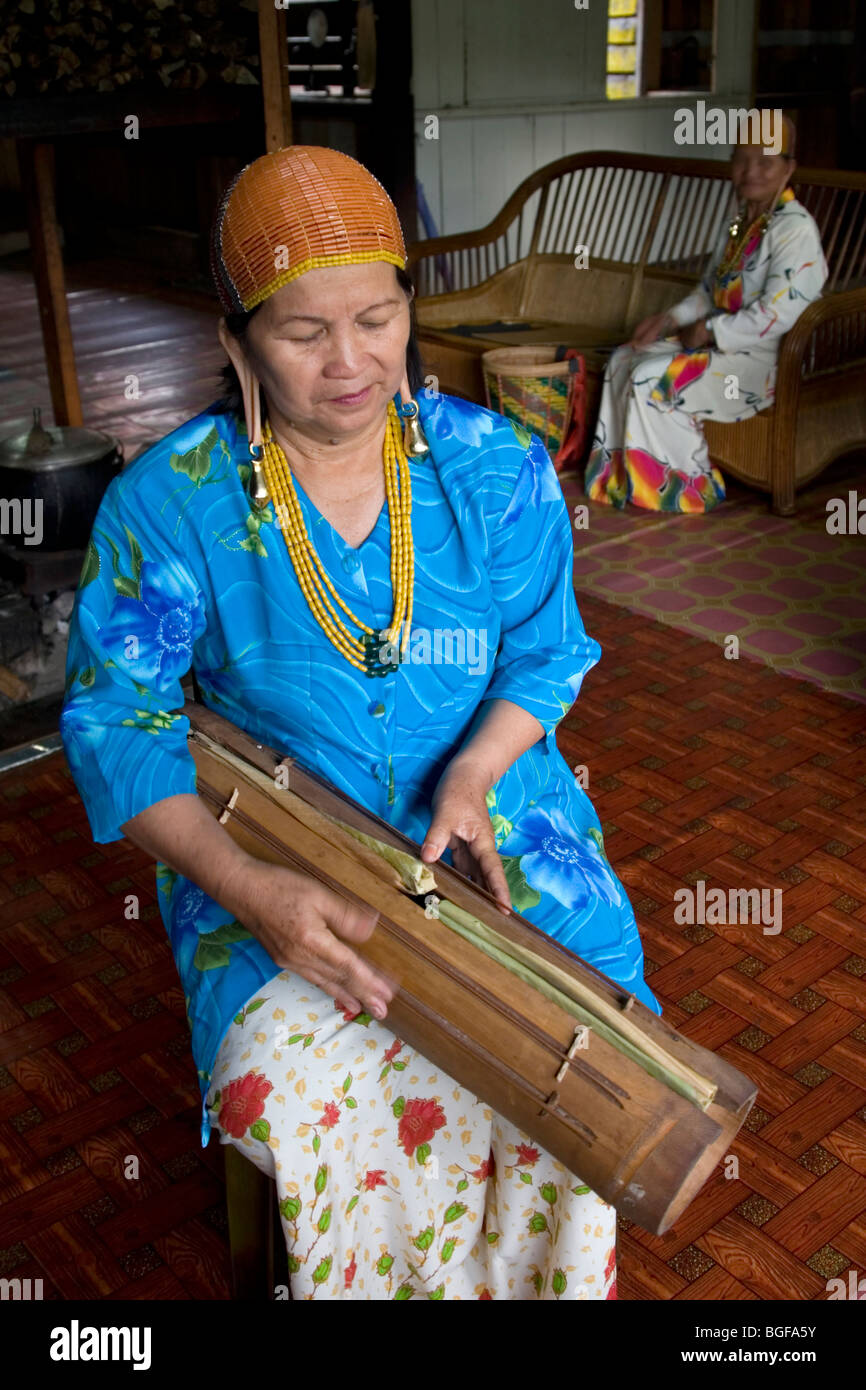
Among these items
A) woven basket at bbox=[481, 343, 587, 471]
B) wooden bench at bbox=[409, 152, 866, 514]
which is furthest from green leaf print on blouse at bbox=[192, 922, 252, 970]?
woven basket at bbox=[481, 343, 587, 471]

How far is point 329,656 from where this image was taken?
4.93 feet

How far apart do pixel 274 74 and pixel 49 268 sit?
1166 mm

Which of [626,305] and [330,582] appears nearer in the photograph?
[330,582]

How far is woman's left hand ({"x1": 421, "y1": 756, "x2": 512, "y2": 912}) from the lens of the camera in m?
1.43

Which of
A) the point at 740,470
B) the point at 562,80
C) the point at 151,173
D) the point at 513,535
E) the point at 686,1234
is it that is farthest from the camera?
the point at 151,173

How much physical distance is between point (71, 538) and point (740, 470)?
7.42 feet

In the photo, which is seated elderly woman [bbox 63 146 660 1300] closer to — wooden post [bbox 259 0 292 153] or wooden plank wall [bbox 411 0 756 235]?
wooden post [bbox 259 0 292 153]

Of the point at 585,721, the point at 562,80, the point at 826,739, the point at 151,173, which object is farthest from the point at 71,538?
the point at 151,173

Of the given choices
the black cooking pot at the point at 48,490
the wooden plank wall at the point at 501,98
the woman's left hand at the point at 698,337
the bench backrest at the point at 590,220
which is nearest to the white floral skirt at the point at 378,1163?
the black cooking pot at the point at 48,490

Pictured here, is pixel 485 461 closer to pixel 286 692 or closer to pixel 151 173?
pixel 286 692

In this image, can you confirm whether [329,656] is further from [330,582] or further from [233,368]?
[233,368]

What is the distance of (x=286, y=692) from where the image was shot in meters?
1.52

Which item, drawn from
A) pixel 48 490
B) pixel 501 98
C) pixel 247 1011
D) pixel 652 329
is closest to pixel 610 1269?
pixel 247 1011

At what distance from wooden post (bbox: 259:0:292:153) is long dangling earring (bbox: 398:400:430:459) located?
2279mm
